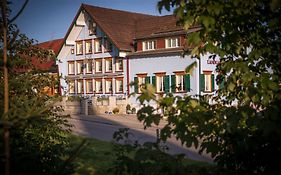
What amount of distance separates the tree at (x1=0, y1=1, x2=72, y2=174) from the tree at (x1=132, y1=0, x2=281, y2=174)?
1133mm

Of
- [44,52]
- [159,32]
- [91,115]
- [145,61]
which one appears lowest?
[91,115]

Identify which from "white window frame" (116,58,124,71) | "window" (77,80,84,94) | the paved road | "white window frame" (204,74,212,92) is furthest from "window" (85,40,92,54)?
the paved road

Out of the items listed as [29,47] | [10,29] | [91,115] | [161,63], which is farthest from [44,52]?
[161,63]

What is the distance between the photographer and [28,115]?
3.15 m

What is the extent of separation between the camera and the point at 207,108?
11.4ft

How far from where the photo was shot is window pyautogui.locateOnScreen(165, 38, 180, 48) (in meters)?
32.0

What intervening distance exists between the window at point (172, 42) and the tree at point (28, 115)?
25.7 m

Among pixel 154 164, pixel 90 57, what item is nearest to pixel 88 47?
pixel 90 57

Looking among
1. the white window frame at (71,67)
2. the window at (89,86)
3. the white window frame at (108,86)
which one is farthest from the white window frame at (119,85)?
the white window frame at (71,67)

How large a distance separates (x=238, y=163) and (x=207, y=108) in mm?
566

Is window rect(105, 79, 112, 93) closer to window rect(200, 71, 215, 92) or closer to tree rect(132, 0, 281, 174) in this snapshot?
window rect(200, 71, 215, 92)

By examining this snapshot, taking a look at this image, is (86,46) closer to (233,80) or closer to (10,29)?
(10,29)

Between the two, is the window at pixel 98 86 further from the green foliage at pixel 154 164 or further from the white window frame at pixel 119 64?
the green foliage at pixel 154 164

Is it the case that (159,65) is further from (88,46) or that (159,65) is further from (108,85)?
(88,46)
